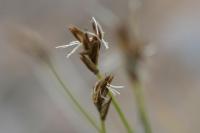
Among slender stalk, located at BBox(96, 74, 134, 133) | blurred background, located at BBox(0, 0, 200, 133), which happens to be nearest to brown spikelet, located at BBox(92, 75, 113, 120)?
slender stalk, located at BBox(96, 74, 134, 133)

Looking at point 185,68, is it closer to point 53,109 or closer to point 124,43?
point 53,109

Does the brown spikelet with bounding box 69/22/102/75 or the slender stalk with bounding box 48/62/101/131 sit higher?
the brown spikelet with bounding box 69/22/102/75

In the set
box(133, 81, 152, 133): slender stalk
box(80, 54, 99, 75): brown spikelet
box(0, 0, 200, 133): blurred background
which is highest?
box(80, 54, 99, 75): brown spikelet

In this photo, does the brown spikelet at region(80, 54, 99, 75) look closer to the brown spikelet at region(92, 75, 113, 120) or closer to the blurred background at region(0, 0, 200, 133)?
the brown spikelet at region(92, 75, 113, 120)

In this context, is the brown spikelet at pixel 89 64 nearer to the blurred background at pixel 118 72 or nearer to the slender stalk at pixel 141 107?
the slender stalk at pixel 141 107

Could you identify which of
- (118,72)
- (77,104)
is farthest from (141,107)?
(118,72)

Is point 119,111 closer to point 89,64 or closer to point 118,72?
point 89,64

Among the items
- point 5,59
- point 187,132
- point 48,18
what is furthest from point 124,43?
point 48,18

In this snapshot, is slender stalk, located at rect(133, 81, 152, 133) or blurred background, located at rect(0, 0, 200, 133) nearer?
slender stalk, located at rect(133, 81, 152, 133)
